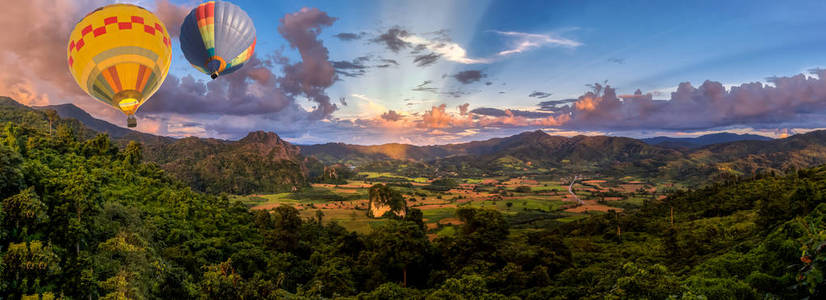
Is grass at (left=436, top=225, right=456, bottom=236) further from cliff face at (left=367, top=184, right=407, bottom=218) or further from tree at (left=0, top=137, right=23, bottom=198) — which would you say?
tree at (left=0, top=137, right=23, bottom=198)

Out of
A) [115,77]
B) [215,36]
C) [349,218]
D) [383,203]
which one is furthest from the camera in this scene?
[383,203]

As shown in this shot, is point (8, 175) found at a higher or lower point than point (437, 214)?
higher

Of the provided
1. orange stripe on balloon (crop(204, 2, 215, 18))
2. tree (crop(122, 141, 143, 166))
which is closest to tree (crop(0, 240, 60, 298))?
orange stripe on balloon (crop(204, 2, 215, 18))

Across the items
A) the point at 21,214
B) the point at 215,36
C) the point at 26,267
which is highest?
the point at 215,36

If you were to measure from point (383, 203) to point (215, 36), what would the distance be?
4582 inches

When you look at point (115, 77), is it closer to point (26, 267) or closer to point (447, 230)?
point (26, 267)

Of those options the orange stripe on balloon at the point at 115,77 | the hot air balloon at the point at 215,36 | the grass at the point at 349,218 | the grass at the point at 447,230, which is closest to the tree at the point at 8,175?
the orange stripe on balloon at the point at 115,77

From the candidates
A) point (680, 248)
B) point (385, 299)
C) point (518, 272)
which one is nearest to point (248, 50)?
point (385, 299)

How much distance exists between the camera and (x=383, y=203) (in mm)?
144625

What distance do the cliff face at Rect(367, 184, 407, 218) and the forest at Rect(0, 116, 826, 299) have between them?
2430 inches

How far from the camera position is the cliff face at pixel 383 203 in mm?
143625

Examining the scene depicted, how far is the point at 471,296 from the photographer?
72.0ft

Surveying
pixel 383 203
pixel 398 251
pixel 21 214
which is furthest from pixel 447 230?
pixel 21 214

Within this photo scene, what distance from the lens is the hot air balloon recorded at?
34031 mm
